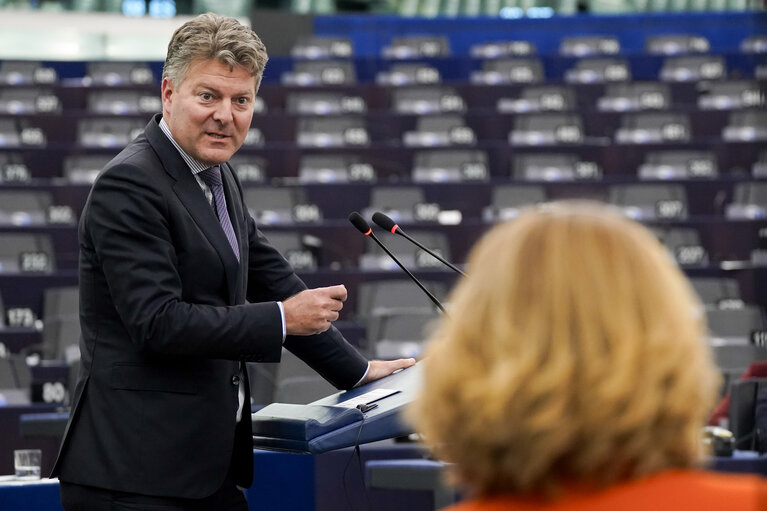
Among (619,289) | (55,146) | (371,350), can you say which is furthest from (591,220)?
(55,146)

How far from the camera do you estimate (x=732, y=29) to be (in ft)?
43.8

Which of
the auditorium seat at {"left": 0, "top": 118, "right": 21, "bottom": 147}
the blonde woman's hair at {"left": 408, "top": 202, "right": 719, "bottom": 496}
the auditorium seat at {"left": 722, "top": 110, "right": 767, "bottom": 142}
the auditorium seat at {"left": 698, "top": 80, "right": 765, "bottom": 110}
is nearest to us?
the blonde woman's hair at {"left": 408, "top": 202, "right": 719, "bottom": 496}

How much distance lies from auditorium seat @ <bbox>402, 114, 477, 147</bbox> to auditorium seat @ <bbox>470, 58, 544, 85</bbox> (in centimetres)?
170

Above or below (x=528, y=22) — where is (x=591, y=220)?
below

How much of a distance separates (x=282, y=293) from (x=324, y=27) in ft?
39.7

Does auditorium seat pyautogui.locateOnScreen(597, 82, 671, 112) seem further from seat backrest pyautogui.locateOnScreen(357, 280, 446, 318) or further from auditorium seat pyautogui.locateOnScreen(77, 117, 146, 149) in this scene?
seat backrest pyautogui.locateOnScreen(357, 280, 446, 318)

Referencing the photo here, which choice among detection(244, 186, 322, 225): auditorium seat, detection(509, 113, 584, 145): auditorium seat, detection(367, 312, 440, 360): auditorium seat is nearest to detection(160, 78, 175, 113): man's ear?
detection(367, 312, 440, 360): auditorium seat

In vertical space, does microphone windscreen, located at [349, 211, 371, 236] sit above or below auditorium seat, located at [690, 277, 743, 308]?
above

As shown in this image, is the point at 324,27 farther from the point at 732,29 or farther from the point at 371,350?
the point at 371,350

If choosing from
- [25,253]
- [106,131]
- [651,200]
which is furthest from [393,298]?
[106,131]

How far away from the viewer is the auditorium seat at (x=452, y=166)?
888 cm

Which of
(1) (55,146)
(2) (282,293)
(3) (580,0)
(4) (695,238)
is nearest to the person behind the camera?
(2) (282,293)

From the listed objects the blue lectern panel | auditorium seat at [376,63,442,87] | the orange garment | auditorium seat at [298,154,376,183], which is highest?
auditorium seat at [376,63,442,87]

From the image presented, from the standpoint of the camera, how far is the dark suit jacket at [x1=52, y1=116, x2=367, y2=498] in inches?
67.9
